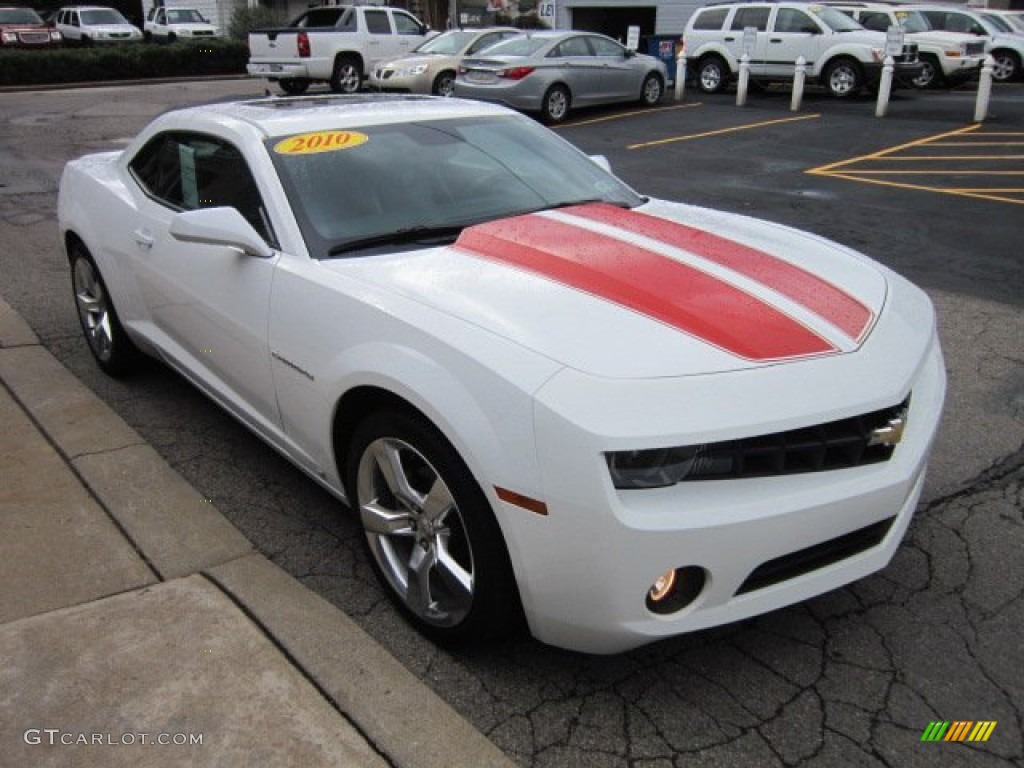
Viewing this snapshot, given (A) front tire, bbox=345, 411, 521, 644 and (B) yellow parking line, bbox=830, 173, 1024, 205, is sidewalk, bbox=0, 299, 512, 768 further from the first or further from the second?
(B) yellow parking line, bbox=830, 173, 1024, 205

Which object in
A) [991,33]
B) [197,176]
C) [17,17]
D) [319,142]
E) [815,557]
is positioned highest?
[17,17]

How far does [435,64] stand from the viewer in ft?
55.8

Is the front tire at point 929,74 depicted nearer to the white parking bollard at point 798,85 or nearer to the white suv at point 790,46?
the white suv at point 790,46

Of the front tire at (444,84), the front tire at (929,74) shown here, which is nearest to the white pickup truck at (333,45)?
the front tire at (444,84)

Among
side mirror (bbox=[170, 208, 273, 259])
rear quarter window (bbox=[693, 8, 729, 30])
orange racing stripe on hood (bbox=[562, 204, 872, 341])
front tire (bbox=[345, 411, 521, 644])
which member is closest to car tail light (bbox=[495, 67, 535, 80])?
rear quarter window (bbox=[693, 8, 729, 30])

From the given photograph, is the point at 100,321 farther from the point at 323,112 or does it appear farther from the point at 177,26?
the point at 177,26

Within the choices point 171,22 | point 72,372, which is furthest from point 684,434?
point 171,22

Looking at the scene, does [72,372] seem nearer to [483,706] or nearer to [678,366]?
[483,706]

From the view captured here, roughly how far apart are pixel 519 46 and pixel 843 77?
6975 millimetres

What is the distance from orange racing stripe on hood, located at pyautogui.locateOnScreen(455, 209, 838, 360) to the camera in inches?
99.6

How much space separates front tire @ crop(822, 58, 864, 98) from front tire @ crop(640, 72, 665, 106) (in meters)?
3.50

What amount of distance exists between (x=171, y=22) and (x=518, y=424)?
34738 mm

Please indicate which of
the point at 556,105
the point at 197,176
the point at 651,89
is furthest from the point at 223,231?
the point at 651,89

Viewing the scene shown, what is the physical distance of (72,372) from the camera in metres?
5.13
